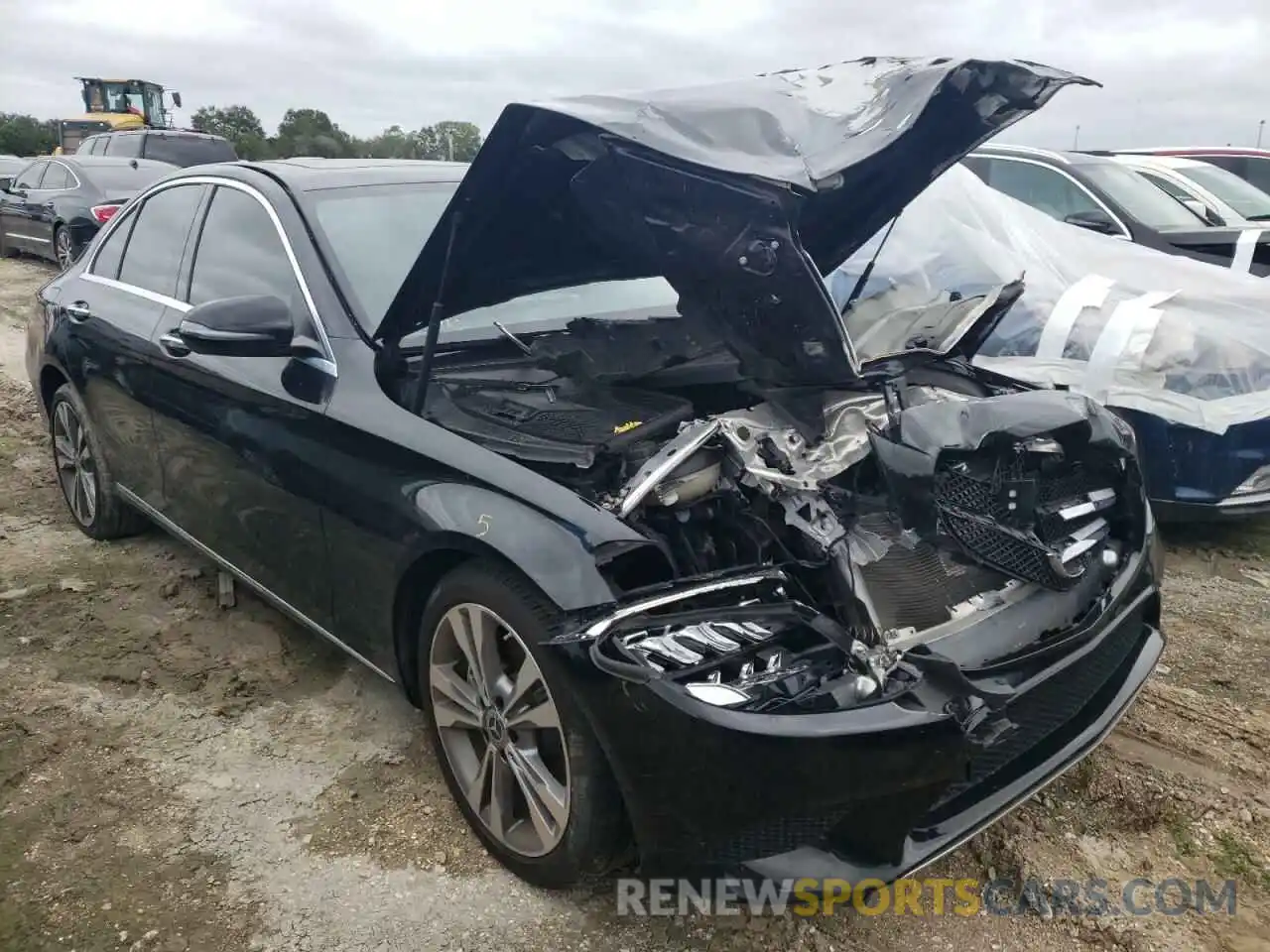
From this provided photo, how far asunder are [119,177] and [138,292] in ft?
33.2

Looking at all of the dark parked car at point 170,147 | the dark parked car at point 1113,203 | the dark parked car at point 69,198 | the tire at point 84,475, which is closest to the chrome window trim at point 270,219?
the tire at point 84,475

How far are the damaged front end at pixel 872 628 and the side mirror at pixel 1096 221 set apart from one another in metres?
4.85

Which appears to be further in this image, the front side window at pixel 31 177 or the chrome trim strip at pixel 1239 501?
the front side window at pixel 31 177

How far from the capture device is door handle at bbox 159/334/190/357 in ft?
11.2

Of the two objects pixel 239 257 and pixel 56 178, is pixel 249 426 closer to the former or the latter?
pixel 239 257

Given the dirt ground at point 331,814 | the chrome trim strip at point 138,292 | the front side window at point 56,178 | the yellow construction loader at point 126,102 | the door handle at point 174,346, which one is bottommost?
the dirt ground at point 331,814

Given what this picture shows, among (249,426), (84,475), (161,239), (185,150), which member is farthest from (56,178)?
(249,426)

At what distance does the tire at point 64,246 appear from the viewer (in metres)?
12.2

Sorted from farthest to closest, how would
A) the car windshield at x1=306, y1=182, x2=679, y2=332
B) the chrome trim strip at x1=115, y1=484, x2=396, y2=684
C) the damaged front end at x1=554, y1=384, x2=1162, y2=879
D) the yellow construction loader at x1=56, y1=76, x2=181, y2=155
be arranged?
the yellow construction loader at x1=56, y1=76, x2=181, y2=155, the car windshield at x1=306, y1=182, x2=679, y2=332, the chrome trim strip at x1=115, y1=484, x2=396, y2=684, the damaged front end at x1=554, y1=384, x2=1162, y2=879

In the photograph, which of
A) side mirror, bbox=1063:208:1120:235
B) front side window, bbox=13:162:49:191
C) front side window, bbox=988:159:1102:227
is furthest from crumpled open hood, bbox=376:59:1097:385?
front side window, bbox=13:162:49:191

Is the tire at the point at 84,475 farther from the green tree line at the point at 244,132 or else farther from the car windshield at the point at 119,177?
the green tree line at the point at 244,132

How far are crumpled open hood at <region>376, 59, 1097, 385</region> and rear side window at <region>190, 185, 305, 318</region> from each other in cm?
51

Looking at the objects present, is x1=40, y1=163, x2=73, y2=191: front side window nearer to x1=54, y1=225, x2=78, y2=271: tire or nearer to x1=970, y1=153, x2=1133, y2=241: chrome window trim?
x1=54, y1=225, x2=78, y2=271: tire

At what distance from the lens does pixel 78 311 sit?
14.0 feet
